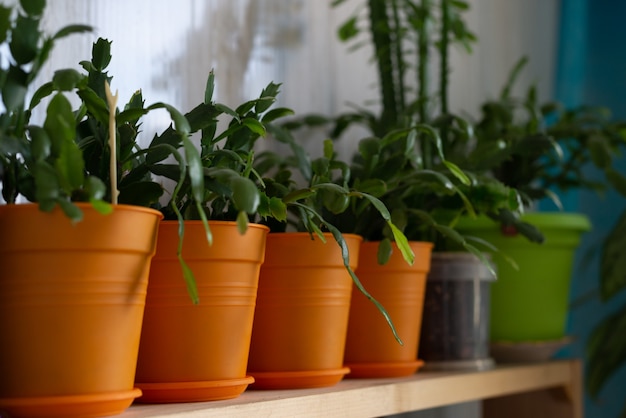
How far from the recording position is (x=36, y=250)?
0.67 metres

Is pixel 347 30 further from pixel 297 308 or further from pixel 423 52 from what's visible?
pixel 297 308

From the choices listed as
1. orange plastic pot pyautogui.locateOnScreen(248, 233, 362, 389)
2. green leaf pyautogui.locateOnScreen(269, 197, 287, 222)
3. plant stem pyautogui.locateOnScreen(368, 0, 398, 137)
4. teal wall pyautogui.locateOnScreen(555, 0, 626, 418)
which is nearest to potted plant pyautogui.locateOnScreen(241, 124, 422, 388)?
orange plastic pot pyautogui.locateOnScreen(248, 233, 362, 389)

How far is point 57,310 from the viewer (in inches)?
26.3

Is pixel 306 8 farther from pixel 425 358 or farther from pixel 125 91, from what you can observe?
pixel 425 358

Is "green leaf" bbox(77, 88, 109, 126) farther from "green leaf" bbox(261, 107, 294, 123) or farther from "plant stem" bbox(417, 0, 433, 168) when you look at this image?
"plant stem" bbox(417, 0, 433, 168)

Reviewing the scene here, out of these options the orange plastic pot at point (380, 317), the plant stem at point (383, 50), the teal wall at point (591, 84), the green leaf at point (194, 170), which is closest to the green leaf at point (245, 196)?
the green leaf at point (194, 170)

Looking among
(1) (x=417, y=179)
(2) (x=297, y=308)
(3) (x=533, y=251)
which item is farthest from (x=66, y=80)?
(3) (x=533, y=251)

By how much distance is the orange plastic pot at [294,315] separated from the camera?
0.92 metres

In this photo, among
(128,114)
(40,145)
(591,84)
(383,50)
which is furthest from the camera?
(591,84)

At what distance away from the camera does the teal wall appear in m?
1.86

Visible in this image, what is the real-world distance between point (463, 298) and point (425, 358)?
108 millimetres

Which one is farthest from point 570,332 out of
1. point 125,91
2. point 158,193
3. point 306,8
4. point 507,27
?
point 158,193

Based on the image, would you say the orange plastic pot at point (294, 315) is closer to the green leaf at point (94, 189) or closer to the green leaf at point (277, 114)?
the green leaf at point (277, 114)

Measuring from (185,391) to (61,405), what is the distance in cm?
15
